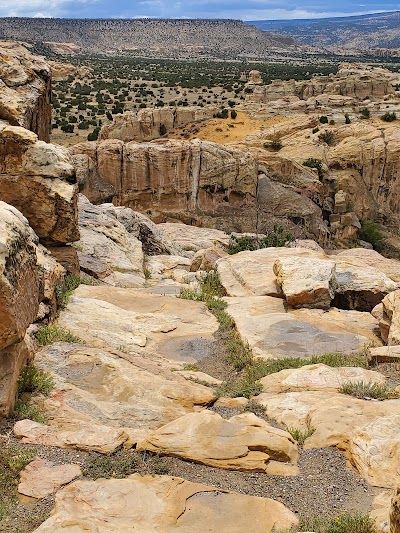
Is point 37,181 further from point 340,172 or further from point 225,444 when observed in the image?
point 340,172

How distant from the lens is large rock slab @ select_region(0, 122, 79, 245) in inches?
399

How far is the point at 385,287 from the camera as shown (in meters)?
11.7

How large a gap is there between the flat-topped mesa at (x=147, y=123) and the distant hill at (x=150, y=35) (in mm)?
112640

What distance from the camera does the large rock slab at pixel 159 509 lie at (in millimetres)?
4012

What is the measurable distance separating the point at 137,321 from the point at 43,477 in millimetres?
4972

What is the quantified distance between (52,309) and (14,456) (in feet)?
13.1

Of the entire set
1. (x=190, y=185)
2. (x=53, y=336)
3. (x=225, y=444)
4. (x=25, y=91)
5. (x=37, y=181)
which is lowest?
(x=190, y=185)

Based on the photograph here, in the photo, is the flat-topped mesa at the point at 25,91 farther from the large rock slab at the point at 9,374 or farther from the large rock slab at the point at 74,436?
the large rock slab at the point at 74,436

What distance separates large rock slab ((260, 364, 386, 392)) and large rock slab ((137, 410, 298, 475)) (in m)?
1.66

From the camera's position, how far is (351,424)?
570 centimetres

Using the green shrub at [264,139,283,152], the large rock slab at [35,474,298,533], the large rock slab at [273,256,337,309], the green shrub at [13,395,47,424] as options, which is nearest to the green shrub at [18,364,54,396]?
the green shrub at [13,395,47,424]

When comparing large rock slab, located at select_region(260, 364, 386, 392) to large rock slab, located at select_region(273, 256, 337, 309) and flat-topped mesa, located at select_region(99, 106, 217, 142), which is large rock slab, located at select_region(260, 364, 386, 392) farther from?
flat-topped mesa, located at select_region(99, 106, 217, 142)

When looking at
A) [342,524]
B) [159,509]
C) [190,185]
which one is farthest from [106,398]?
[190,185]

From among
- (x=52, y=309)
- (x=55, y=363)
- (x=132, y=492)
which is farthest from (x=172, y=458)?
(x=52, y=309)
